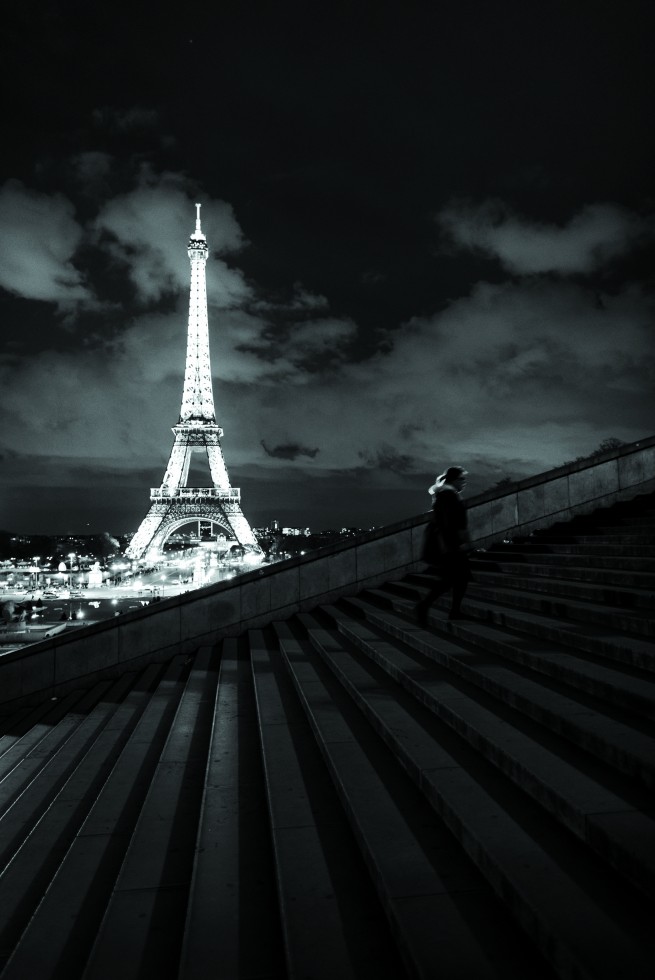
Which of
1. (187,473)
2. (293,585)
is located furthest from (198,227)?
(293,585)

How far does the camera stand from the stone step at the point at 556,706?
122 inches

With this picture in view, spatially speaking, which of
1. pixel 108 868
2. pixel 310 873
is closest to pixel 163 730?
pixel 108 868

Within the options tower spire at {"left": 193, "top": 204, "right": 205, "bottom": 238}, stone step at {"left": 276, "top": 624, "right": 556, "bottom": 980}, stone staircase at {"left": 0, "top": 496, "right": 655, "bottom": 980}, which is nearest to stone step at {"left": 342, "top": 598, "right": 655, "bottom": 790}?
stone staircase at {"left": 0, "top": 496, "right": 655, "bottom": 980}

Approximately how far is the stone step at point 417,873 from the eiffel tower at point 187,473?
61.0 m

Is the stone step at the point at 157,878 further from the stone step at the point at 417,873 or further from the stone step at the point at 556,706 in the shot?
the stone step at the point at 556,706

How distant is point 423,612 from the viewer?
6.97m

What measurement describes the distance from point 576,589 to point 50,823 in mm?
5314

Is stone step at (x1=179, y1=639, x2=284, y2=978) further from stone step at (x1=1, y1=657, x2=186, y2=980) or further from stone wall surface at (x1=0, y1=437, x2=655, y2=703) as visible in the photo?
stone wall surface at (x1=0, y1=437, x2=655, y2=703)

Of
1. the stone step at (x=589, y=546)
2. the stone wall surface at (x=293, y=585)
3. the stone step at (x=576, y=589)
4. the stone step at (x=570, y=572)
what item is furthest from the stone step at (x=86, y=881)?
the stone step at (x=589, y=546)

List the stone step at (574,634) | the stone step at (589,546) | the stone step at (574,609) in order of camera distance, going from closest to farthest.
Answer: the stone step at (574,634)
the stone step at (574,609)
the stone step at (589,546)

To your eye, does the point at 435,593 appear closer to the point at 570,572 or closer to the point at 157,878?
the point at 570,572

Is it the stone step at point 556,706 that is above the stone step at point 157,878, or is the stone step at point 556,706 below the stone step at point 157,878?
above

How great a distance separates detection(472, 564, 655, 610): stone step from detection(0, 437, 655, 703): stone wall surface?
2321mm

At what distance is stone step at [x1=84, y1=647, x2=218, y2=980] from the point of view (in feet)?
8.52
